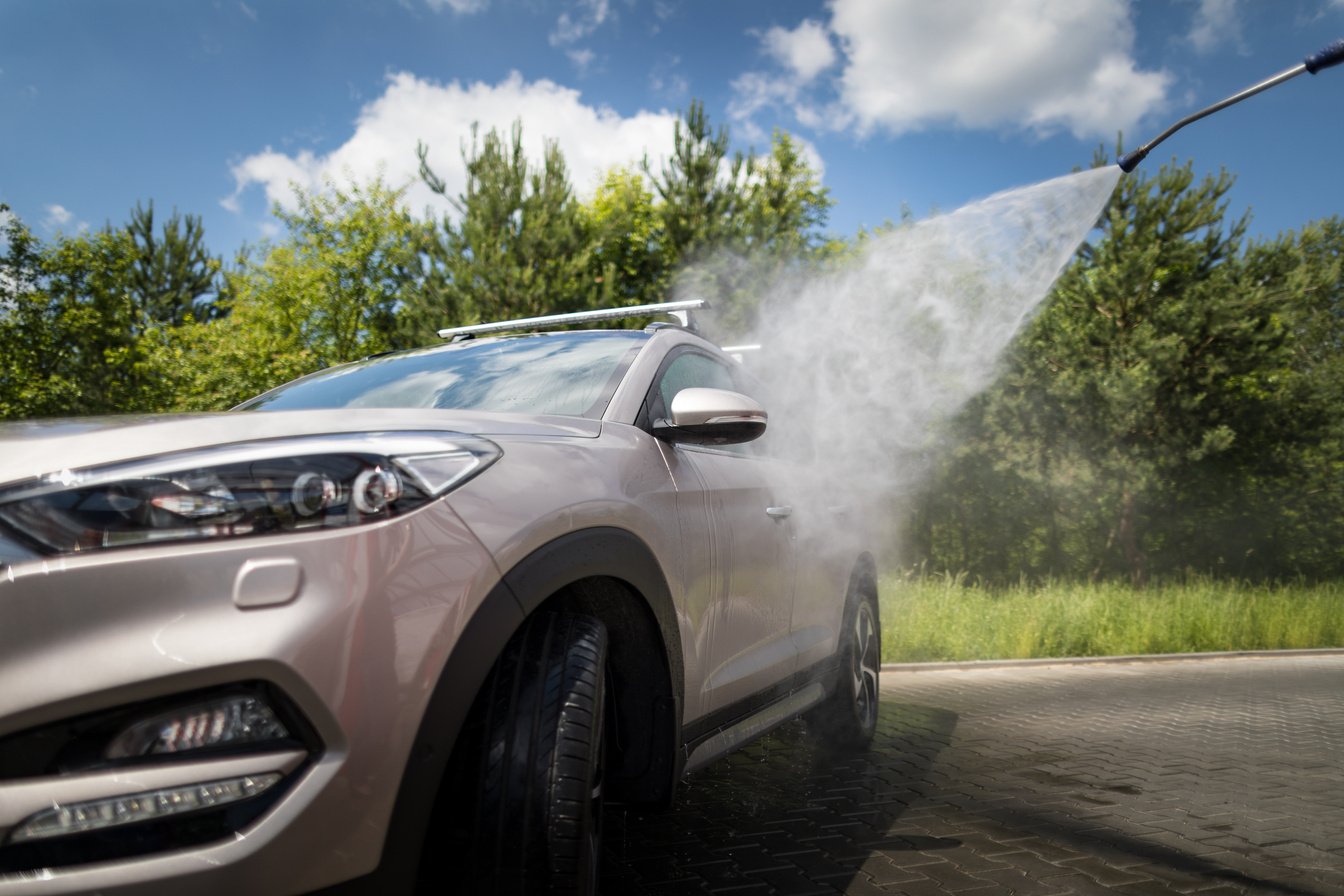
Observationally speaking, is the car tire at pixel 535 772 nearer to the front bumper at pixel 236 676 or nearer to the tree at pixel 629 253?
the front bumper at pixel 236 676

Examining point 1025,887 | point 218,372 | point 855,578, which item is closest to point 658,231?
point 218,372

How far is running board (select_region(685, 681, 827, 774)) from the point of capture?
3162 mm

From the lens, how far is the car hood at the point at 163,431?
1.73 meters

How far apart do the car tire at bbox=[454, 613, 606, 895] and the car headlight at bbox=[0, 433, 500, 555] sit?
1.52 ft

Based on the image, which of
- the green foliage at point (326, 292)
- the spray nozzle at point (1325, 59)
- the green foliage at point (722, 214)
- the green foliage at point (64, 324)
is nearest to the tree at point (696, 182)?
the green foliage at point (722, 214)

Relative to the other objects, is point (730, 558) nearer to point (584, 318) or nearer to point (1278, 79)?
point (584, 318)

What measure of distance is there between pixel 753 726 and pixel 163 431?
2414 millimetres

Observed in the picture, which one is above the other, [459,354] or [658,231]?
[658,231]

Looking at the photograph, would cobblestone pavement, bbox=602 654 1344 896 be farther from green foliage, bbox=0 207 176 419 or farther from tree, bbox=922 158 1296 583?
green foliage, bbox=0 207 176 419

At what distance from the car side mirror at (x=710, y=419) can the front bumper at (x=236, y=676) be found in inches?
51.7

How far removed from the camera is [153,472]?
5.62ft

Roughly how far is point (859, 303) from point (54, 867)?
9.93 metres

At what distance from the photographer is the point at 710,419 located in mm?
2988

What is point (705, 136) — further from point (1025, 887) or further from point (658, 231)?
point (1025, 887)
